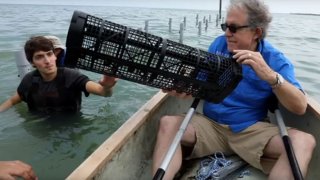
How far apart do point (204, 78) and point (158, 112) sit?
981mm

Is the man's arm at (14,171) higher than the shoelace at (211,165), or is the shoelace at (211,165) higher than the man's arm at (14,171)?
the man's arm at (14,171)

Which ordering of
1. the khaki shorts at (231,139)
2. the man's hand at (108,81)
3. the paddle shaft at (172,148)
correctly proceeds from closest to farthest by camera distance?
1. the paddle shaft at (172,148)
2. the khaki shorts at (231,139)
3. the man's hand at (108,81)

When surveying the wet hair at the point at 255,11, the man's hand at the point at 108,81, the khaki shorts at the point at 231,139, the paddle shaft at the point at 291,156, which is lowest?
the khaki shorts at the point at 231,139

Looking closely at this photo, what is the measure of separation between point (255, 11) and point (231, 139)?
0.88 m

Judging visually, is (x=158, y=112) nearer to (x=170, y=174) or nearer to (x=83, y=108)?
(x=170, y=174)

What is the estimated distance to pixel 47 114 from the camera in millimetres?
4172

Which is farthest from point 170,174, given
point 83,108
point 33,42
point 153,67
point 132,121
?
point 83,108

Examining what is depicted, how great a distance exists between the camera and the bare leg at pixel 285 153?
2.21 m

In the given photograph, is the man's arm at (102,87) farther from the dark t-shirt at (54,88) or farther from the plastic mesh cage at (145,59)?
the plastic mesh cage at (145,59)

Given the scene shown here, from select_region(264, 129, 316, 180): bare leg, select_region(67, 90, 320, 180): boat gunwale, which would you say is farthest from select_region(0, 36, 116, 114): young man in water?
select_region(264, 129, 316, 180): bare leg

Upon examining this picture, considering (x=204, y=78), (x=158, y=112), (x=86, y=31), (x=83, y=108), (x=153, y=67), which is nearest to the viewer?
(x=86, y=31)

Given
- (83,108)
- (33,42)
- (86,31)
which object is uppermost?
(86,31)

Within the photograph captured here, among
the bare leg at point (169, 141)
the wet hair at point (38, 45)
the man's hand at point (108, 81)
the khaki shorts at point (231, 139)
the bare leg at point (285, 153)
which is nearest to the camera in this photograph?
the bare leg at point (285, 153)

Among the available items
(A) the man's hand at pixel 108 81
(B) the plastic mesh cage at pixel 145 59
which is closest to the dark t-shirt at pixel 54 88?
(A) the man's hand at pixel 108 81
